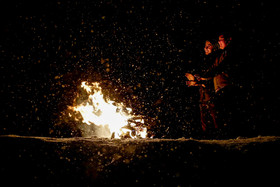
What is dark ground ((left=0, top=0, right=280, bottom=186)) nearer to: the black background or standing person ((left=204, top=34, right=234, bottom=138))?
the black background

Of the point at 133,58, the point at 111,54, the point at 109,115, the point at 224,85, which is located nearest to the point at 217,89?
the point at 224,85

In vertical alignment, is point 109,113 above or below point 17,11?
below

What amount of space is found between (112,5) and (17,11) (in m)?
3.85

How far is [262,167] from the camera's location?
6.59 feet

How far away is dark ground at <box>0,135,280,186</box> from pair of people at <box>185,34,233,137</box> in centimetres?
238

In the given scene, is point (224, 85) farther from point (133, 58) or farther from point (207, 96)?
point (133, 58)

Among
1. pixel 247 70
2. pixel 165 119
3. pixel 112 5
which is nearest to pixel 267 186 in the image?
pixel 247 70

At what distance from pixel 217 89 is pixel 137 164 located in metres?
3.36

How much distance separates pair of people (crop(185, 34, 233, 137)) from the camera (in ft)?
14.7

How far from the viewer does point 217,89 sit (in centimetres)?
455

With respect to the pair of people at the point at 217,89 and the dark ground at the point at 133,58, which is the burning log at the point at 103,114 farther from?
the pair of people at the point at 217,89

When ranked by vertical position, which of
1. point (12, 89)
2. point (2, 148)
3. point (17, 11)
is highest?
point (17, 11)

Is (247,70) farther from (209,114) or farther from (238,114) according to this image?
(209,114)

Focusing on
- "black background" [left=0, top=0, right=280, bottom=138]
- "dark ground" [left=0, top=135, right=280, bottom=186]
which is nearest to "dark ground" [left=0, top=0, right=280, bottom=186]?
"black background" [left=0, top=0, right=280, bottom=138]
